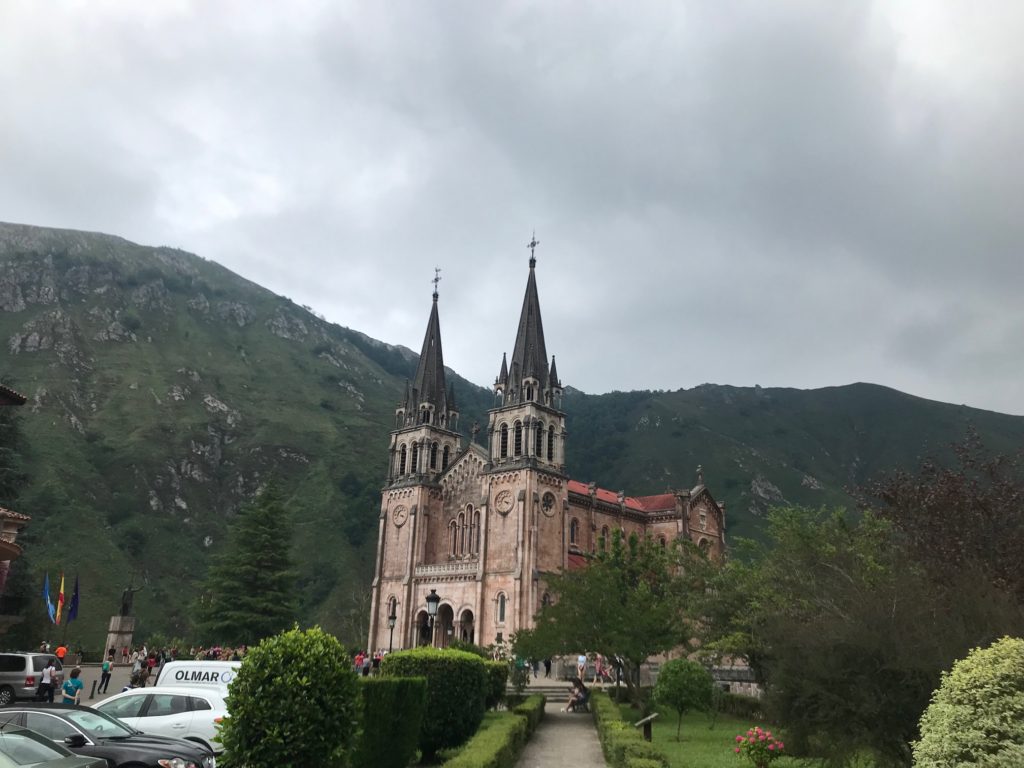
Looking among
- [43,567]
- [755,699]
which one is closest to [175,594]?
[43,567]

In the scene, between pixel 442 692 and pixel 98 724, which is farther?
pixel 442 692

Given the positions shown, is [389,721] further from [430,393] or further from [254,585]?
[430,393]

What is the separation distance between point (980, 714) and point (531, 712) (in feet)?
53.5

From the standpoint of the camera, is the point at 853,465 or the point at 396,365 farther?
the point at 396,365

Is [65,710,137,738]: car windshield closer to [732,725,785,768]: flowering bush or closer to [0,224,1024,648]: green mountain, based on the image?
[732,725,785,768]: flowering bush

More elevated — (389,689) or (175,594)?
(175,594)

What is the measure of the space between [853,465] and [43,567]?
135m

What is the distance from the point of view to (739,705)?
27.1m

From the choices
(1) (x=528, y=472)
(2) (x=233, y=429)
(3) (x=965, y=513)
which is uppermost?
(2) (x=233, y=429)

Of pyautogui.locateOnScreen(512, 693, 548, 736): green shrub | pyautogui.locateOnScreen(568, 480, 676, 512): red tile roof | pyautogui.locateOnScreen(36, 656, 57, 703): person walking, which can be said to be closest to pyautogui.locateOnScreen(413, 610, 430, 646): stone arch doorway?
pyautogui.locateOnScreen(568, 480, 676, 512): red tile roof

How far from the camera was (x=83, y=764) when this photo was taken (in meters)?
9.47

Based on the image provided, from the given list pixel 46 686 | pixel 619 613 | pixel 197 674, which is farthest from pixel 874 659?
pixel 46 686

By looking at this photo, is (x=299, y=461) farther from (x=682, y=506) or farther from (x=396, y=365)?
(x=396, y=365)

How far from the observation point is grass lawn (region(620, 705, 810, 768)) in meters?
16.4
